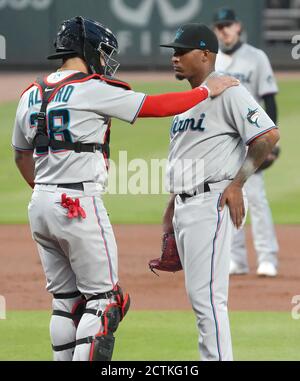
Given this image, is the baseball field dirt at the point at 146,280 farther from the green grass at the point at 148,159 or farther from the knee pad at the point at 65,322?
the knee pad at the point at 65,322

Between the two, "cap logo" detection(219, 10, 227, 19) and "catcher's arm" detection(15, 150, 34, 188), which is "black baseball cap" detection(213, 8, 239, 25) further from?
"catcher's arm" detection(15, 150, 34, 188)

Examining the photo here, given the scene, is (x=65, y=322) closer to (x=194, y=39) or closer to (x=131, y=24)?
(x=194, y=39)

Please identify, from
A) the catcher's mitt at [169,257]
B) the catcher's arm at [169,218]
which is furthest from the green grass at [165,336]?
the catcher's arm at [169,218]

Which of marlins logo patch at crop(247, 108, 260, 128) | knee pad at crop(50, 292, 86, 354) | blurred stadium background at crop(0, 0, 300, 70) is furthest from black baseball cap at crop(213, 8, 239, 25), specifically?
blurred stadium background at crop(0, 0, 300, 70)

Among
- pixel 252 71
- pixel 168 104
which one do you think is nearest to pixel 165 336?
pixel 168 104

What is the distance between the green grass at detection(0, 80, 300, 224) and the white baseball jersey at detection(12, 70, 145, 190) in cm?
840

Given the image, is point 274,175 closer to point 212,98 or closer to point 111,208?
point 111,208

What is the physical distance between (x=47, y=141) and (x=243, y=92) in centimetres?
117

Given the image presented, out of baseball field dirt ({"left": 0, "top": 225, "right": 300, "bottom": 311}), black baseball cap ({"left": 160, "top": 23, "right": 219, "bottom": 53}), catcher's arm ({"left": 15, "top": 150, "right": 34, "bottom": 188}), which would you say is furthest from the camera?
baseball field dirt ({"left": 0, "top": 225, "right": 300, "bottom": 311})

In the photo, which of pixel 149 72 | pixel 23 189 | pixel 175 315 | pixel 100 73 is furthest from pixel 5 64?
pixel 100 73

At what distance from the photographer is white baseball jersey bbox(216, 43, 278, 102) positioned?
34.7 ft

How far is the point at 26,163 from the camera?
682 cm

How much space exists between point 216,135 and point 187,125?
0.19 m
